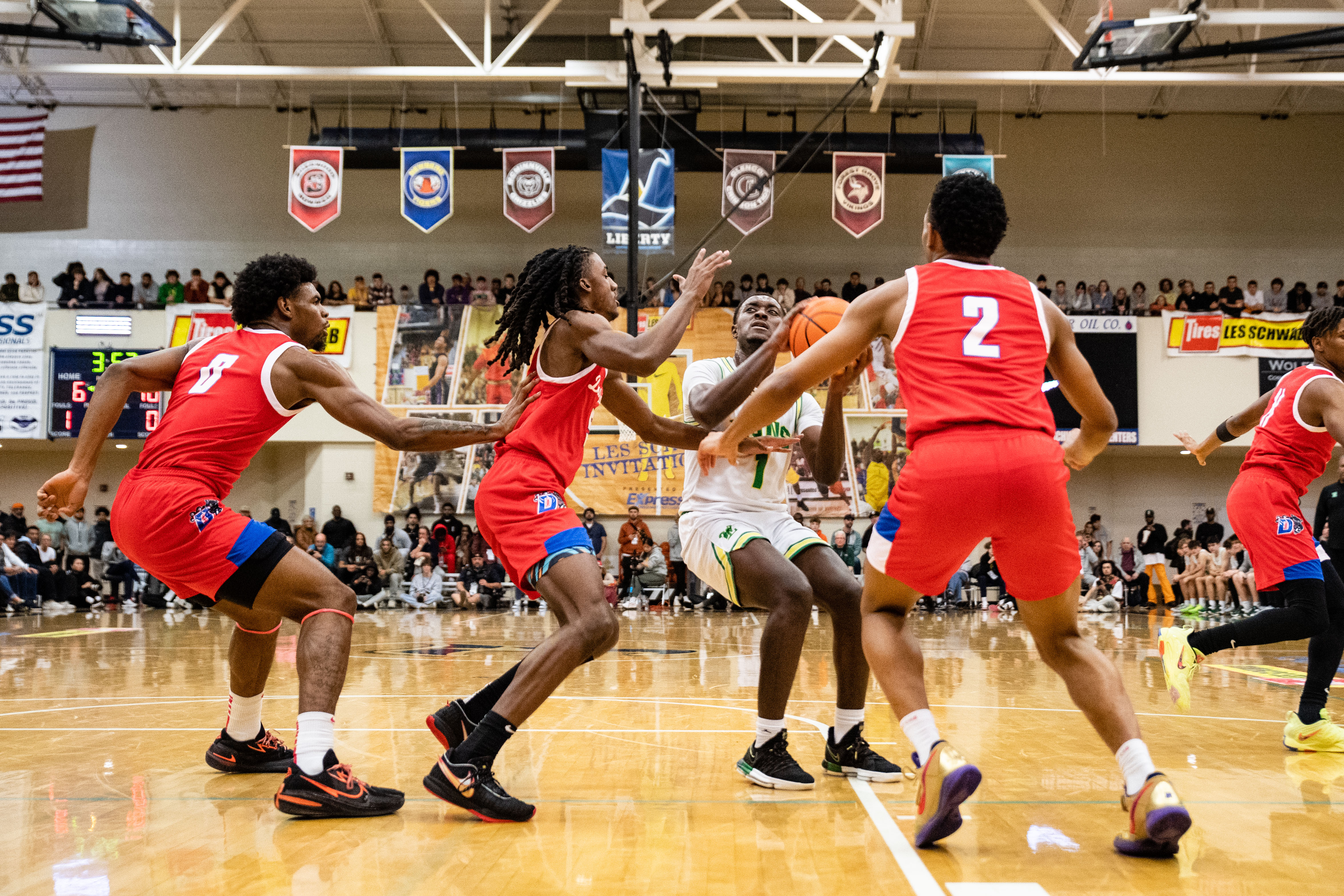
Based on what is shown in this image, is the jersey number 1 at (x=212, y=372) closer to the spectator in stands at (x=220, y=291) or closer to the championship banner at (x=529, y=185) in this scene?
the championship banner at (x=529, y=185)

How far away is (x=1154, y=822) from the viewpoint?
2.71m

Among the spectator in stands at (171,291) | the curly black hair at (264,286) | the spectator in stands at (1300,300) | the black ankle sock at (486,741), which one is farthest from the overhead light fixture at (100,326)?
the spectator in stands at (1300,300)

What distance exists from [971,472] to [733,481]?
1691 mm

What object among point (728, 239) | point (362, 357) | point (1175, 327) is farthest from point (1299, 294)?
point (362, 357)

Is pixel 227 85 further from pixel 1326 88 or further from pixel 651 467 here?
pixel 1326 88

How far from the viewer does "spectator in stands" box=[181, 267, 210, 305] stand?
19.9 metres

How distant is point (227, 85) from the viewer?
21.7 metres

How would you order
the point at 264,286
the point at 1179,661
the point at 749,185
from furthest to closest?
1. the point at 749,185
2. the point at 1179,661
3. the point at 264,286

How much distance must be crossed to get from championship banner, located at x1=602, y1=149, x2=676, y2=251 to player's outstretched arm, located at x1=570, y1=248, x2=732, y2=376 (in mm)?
11658

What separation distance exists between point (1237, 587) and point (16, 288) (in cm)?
2175

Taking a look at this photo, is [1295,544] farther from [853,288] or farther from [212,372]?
[853,288]

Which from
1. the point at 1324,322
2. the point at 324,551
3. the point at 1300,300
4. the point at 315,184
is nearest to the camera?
the point at 1324,322

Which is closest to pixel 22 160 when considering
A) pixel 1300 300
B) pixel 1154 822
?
pixel 1154 822

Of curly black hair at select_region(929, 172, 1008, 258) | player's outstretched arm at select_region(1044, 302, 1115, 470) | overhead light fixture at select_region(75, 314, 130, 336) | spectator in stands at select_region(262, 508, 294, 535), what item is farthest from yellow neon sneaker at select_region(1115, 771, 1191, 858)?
overhead light fixture at select_region(75, 314, 130, 336)
